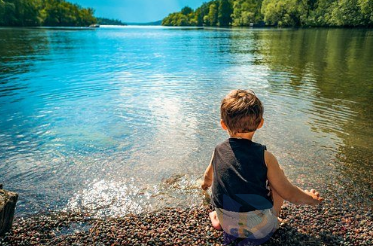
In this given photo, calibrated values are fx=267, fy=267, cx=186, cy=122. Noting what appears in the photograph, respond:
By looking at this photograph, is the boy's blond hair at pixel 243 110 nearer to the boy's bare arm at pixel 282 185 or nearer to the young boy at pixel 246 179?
the young boy at pixel 246 179

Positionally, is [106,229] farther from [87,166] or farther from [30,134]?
[30,134]

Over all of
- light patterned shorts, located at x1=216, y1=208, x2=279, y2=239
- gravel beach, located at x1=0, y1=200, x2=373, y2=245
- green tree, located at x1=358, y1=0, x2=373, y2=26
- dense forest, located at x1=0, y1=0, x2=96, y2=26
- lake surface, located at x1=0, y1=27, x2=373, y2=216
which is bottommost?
lake surface, located at x1=0, y1=27, x2=373, y2=216

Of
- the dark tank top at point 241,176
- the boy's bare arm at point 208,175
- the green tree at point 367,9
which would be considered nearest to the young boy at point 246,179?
the dark tank top at point 241,176

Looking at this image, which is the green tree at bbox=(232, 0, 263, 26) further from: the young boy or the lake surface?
the young boy

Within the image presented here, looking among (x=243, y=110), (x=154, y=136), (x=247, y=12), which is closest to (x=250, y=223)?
(x=243, y=110)

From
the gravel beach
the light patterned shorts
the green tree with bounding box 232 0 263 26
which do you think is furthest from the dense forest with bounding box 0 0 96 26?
the light patterned shorts

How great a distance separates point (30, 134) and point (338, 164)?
855cm

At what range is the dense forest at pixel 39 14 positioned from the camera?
11439 centimetres

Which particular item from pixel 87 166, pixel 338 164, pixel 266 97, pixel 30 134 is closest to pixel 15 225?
pixel 87 166

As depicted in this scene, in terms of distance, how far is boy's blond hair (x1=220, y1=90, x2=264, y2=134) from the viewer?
3.10m

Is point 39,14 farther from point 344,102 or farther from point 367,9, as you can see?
point 344,102

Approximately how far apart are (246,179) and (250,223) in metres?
0.67

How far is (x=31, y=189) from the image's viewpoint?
209 inches

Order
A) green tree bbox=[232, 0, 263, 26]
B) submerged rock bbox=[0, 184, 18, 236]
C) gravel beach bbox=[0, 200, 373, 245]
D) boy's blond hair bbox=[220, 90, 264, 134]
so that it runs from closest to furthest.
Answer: boy's blond hair bbox=[220, 90, 264, 134] < submerged rock bbox=[0, 184, 18, 236] < gravel beach bbox=[0, 200, 373, 245] < green tree bbox=[232, 0, 263, 26]
